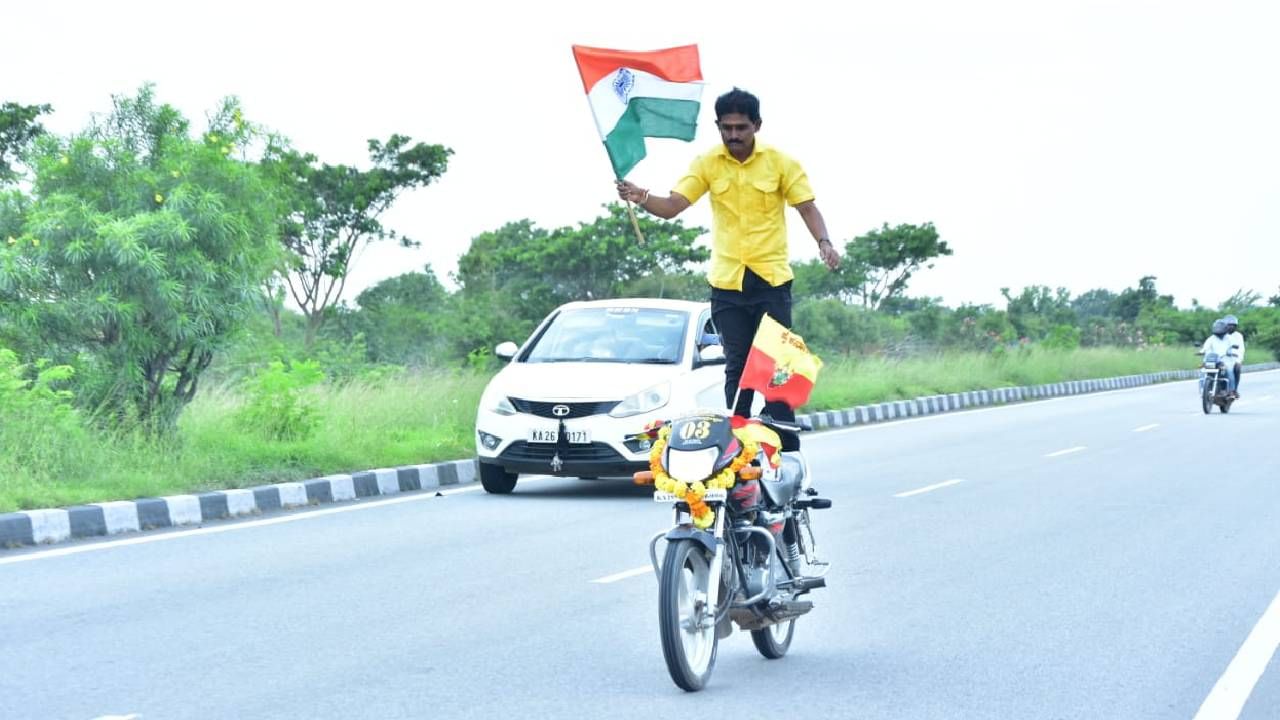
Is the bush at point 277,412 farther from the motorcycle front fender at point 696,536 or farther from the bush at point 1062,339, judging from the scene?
the bush at point 1062,339

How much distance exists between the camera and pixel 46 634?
6758 mm

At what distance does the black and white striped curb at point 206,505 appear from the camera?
9.78 m

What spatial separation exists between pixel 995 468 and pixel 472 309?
27.6 meters

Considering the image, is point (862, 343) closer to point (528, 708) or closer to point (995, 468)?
point (995, 468)

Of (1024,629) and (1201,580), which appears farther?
(1201,580)

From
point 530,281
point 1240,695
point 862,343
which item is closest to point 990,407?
point 862,343

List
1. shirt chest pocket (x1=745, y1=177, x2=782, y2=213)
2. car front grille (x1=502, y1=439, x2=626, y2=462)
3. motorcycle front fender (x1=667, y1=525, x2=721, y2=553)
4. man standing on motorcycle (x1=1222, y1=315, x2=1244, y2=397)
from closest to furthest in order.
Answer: motorcycle front fender (x1=667, y1=525, x2=721, y2=553)
shirt chest pocket (x1=745, y1=177, x2=782, y2=213)
car front grille (x1=502, y1=439, x2=626, y2=462)
man standing on motorcycle (x1=1222, y1=315, x2=1244, y2=397)

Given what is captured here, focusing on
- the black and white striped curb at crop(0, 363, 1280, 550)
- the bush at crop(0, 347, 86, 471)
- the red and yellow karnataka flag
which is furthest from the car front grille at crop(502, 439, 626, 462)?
the red and yellow karnataka flag

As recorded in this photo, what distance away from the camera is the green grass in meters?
10.9

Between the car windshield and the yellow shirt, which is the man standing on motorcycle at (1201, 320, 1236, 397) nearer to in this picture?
the car windshield

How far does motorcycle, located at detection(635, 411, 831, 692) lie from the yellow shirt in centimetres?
107

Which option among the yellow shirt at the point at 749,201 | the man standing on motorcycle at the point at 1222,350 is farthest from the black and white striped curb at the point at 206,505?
the man standing on motorcycle at the point at 1222,350

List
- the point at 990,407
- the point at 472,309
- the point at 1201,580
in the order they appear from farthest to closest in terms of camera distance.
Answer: the point at 472,309 → the point at 990,407 → the point at 1201,580

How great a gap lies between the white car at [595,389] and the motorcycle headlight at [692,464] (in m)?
6.30
